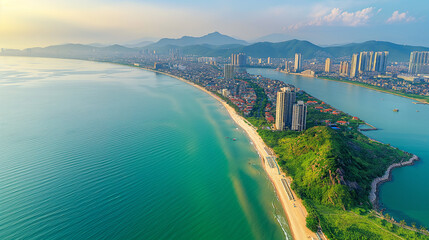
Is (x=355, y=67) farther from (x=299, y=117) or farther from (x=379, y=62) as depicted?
(x=299, y=117)

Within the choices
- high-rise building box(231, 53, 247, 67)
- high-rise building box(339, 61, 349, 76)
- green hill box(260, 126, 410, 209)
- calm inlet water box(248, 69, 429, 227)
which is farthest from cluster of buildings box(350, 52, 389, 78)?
green hill box(260, 126, 410, 209)

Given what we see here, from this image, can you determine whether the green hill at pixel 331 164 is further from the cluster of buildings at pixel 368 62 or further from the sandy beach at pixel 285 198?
the cluster of buildings at pixel 368 62

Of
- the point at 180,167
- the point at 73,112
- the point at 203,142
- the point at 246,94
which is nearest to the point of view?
the point at 180,167

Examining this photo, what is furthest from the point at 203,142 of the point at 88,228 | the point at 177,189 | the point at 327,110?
the point at 327,110

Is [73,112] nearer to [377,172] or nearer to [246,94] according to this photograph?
[246,94]

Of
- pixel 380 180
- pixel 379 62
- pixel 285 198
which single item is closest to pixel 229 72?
pixel 380 180

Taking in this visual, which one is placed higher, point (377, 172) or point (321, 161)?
point (321, 161)
